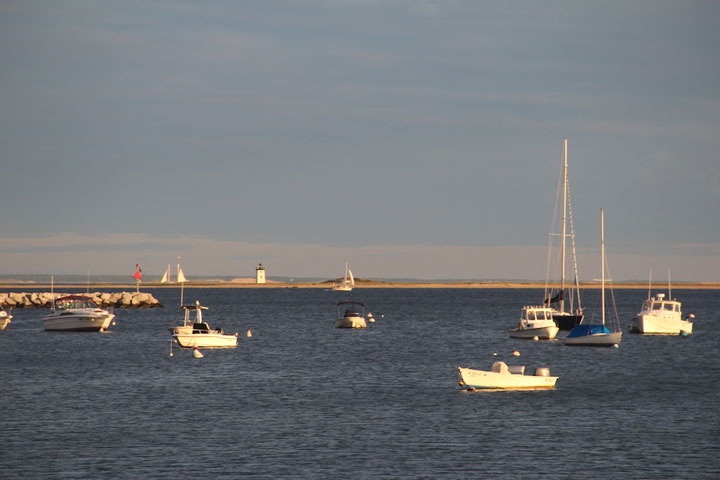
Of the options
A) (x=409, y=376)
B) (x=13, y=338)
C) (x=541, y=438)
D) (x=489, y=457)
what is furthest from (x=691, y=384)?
(x=13, y=338)

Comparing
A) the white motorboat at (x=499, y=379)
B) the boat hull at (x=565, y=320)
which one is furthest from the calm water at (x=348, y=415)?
the boat hull at (x=565, y=320)

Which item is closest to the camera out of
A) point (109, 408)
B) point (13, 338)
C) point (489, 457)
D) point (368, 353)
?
point (489, 457)

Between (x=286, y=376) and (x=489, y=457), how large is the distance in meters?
31.3

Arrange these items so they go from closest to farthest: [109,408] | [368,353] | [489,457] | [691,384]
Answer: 1. [489,457]
2. [109,408]
3. [691,384]
4. [368,353]

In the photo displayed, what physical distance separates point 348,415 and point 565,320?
2510 inches

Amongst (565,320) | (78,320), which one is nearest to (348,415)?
(565,320)

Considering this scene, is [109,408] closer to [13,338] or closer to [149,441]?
[149,441]

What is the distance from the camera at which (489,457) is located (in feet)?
125

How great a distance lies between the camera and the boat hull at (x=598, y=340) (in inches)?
3588

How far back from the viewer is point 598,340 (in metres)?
92.3

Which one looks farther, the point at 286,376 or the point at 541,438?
the point at 286,376

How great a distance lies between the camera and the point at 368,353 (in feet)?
292

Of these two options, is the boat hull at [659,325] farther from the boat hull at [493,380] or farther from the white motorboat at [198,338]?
the boat hull at [493,380]

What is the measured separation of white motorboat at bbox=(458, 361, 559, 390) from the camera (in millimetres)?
56125
